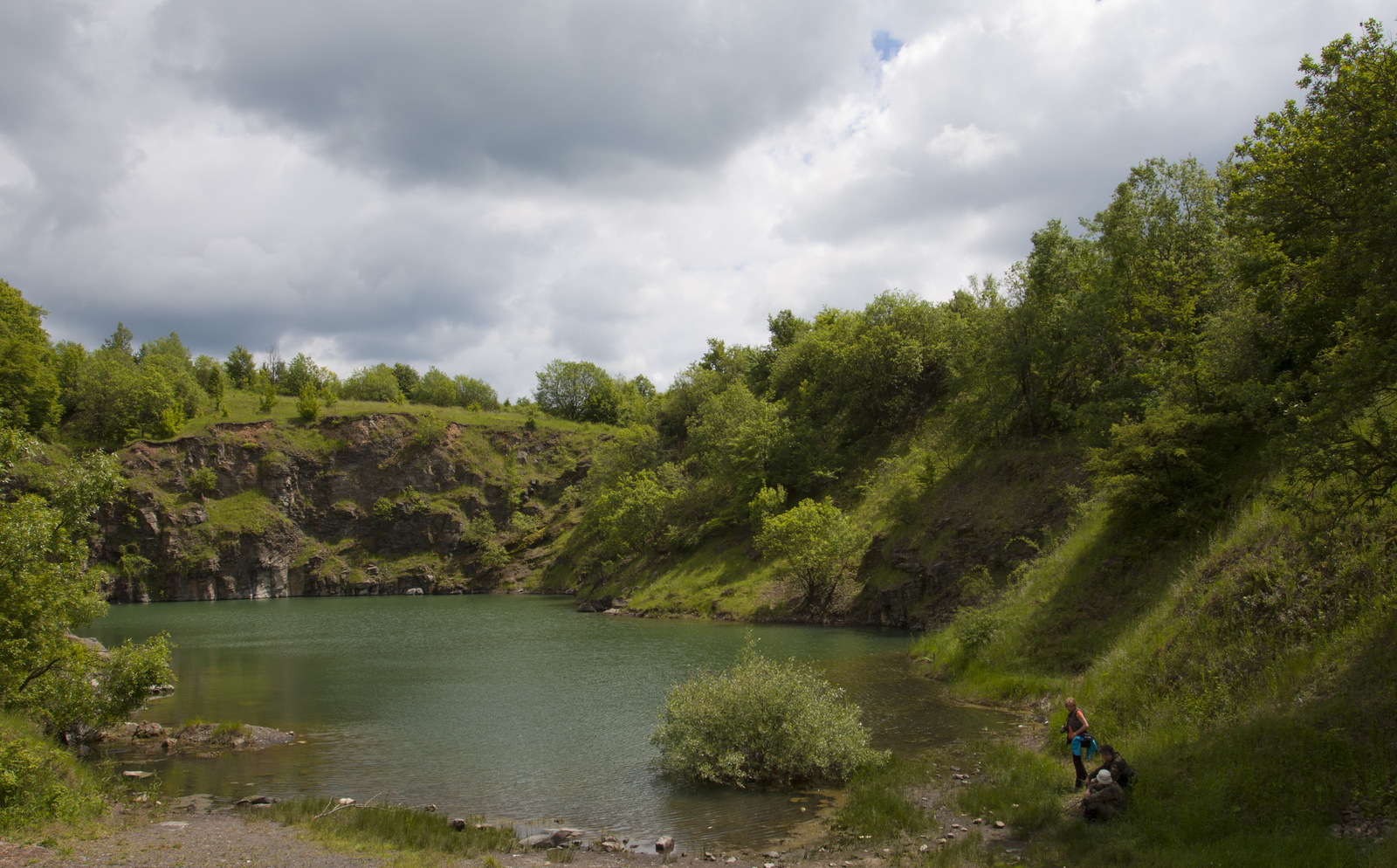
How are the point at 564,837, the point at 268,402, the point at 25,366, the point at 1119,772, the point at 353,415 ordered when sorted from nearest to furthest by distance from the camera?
1. the point at 1119,772
2. the point at 564,837
3. the point at 25,366
4. the point at 353,415
5. the point at 268,402

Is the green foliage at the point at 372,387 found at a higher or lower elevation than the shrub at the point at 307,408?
higher

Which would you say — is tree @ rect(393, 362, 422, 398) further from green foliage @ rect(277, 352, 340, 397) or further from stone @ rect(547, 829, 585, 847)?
stone @ rect(547, 829, 585, 847)

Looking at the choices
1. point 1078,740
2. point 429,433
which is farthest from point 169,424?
point 1078,740

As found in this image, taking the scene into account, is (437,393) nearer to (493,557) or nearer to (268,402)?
(268,402)

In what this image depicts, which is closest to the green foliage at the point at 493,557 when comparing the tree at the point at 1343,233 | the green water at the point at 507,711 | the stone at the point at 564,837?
the green water at the point at 507,711

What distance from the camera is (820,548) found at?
51094mm

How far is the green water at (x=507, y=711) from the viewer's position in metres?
17.7

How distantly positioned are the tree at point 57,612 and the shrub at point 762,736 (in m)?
14.2

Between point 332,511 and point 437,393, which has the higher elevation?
point 437,393

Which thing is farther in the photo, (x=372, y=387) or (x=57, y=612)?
(x=372, y=387)

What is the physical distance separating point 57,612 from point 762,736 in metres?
16.7

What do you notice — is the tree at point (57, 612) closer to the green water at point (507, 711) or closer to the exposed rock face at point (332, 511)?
the green water at point (507, 711)

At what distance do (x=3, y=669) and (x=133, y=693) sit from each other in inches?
177

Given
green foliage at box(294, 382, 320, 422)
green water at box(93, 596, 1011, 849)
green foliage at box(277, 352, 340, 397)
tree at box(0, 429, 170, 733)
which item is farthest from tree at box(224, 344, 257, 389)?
tree at box(0, 429, 170, 733)
